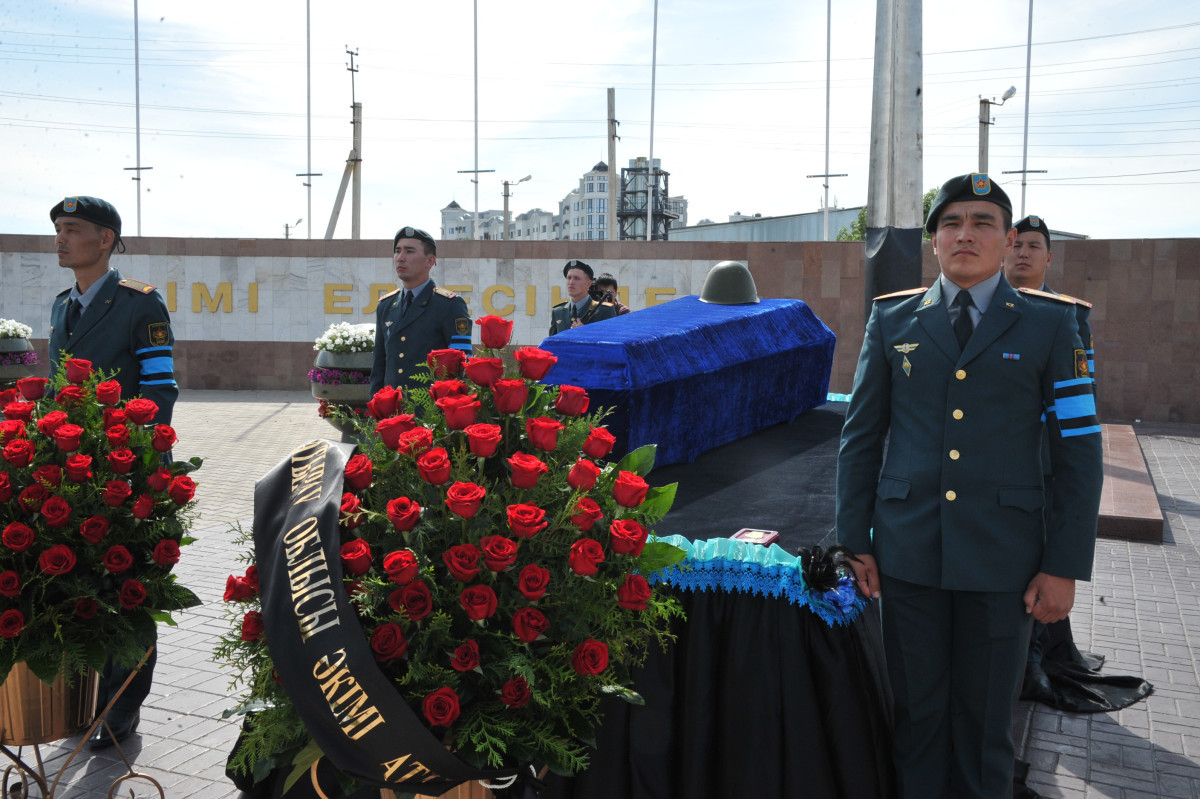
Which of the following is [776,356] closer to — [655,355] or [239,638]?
[655,355]

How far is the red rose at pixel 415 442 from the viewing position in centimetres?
153

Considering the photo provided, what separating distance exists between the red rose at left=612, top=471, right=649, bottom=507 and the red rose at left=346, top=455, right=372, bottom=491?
44 cm

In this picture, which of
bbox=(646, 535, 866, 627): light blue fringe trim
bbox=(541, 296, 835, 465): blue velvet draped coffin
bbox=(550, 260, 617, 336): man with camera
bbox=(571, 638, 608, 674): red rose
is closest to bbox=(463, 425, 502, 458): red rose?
bbox=(571, 638, 608, 674): red rose

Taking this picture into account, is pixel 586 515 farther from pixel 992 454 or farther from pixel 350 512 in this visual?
pixel 992 454

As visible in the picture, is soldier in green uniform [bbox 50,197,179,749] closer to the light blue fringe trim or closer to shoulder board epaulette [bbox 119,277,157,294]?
shoulder board epaulette [bbox 119,277,157,294]

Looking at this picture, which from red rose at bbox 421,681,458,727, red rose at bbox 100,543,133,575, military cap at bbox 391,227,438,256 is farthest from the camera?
military cap at bbox 391,227,438,256

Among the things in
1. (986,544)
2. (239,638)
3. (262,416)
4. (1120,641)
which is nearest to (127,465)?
(239,638)

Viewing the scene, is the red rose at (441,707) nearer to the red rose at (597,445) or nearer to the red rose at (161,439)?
the red rose at (597,445)

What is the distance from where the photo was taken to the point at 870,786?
2172mm

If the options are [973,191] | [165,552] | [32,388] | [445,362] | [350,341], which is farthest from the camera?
[350,341]

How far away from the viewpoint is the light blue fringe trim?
2.22 metres

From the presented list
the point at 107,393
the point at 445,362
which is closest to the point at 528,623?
the point at 445,362

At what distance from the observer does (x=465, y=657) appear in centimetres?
141

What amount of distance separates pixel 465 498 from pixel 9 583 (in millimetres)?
1406
